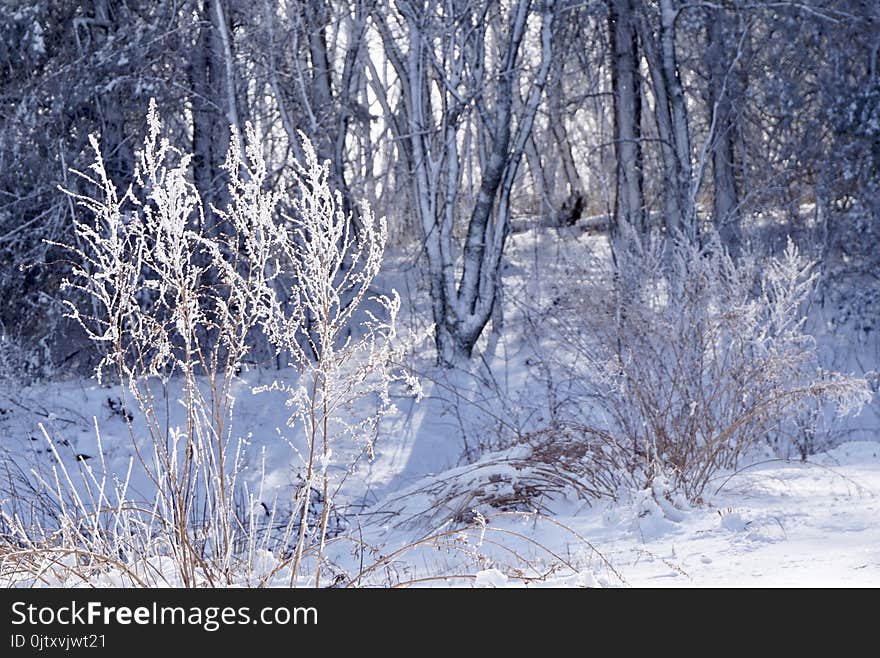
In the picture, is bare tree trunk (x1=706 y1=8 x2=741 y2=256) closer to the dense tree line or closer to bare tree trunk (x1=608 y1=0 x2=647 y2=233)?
the dense tree line

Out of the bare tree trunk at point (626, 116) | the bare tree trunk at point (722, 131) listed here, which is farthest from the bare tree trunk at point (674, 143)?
the bare tree trunk at point (626, 116)

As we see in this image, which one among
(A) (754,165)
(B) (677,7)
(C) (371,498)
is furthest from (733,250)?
(C) (371,498)

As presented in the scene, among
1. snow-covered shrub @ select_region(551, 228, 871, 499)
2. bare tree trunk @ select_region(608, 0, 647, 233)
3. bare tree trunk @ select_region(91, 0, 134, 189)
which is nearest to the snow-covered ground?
snow-covered shrub @ select_region(551, 228, 871, 499)

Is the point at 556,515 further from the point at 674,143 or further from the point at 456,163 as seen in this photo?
the point at 674,143

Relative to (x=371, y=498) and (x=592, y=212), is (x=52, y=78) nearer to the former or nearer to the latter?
(x=371, y=498)

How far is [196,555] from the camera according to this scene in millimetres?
3535

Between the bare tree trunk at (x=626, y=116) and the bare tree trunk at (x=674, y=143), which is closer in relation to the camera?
the bare tree trunk at (x=674, y=143)

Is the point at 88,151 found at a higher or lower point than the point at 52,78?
lower

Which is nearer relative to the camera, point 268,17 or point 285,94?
point 268,17

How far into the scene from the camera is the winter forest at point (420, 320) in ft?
11.9

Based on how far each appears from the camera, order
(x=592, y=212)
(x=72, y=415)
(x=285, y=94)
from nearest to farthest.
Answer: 1. (x=72, y=415)
2. (x=285, y=94)
3. (x=592, y=212)

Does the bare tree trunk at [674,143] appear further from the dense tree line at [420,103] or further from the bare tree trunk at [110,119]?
the bare tree trunk at [110,119]

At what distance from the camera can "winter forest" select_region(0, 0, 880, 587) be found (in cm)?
362
